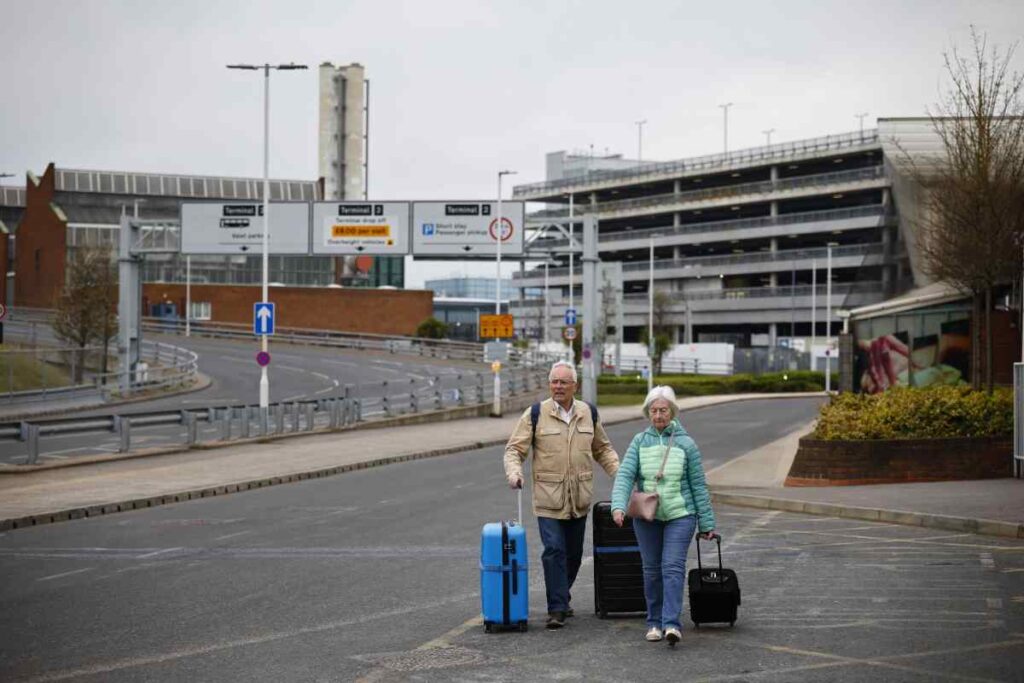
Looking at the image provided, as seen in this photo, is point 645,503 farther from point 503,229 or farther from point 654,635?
point 503,229

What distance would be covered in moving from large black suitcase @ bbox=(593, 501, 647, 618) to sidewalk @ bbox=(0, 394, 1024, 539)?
657cm

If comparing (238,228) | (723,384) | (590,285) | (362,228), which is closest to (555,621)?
(590,285)

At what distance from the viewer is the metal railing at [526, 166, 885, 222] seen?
309ft

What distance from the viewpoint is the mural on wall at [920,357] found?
33.1 meters

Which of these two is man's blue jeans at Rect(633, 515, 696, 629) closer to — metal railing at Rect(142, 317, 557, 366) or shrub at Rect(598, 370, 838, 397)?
shrub at Rect(598, 370, 838, 397)

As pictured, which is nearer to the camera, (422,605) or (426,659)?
(426,659)

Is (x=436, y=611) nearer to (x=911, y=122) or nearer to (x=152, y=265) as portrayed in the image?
(x=911, y=122)

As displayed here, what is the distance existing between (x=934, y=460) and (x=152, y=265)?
84.2 metres

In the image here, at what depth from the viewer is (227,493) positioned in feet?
67.9

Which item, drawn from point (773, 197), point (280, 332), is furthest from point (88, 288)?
point (773, 197)

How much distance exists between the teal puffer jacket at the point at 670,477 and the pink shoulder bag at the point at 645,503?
0.03 metres

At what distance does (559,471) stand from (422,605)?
1828mm

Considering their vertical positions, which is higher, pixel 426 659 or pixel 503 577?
pixel 503 577

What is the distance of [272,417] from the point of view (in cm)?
3678
